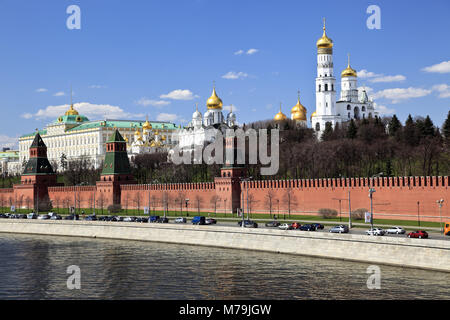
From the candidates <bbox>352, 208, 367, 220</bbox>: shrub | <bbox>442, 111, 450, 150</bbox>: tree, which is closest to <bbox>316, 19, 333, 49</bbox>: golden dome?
<bbox>442, 111, 450, 150</bbox>: tree

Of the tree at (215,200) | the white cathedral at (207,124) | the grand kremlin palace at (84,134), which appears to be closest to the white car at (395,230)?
the tree at (215,200)

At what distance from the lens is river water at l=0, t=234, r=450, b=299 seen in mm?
22016

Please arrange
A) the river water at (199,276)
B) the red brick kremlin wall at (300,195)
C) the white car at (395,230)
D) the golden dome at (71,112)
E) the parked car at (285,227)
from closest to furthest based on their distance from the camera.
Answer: the river water at (199,276), the white car at (395,230), the parked car at (285,227), the red brick kremlin wall at (300,195), the golden dome at (71,112)

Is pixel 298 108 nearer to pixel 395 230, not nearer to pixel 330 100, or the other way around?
pixel 330 100

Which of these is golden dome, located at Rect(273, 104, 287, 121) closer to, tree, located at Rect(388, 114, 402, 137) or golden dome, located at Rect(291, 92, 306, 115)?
golden dome, located at Rect(291, 92, 306, 115)

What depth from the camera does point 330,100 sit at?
7819 cm

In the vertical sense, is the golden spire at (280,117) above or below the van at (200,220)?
above

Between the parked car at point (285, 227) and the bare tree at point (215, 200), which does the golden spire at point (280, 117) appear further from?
the parked car at point (285, 227)

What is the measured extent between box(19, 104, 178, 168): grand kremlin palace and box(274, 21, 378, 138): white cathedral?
27397mm

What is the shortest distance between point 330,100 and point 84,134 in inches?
1711

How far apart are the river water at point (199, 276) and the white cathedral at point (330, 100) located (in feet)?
153

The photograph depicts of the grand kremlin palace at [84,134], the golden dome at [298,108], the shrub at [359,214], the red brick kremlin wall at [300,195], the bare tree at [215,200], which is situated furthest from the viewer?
the grand kremlin palace at [84,134]

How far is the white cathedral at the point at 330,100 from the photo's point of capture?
77.2 meters

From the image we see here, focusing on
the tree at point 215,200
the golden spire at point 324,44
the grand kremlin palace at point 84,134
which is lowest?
the tree at point 215,200
